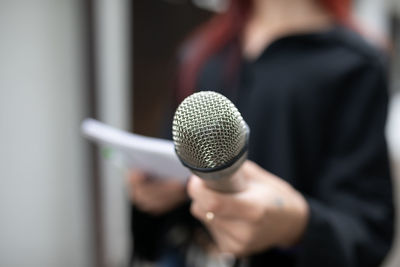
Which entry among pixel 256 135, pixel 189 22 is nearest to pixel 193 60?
pixel 256 135

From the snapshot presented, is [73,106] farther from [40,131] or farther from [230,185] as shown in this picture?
[230,185]

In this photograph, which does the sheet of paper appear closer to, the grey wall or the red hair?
the red hair

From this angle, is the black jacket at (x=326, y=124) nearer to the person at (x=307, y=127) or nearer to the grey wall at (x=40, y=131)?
the person at (x=307, y=127)

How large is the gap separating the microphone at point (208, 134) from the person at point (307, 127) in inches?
5.5

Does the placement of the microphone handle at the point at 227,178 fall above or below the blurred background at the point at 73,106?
above

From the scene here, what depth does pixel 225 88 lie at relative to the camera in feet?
1.95

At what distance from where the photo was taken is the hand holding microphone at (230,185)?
0.21 meters

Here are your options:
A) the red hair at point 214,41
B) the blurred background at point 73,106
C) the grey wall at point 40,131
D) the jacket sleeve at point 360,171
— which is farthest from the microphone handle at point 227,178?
the grey wall at point 40,131

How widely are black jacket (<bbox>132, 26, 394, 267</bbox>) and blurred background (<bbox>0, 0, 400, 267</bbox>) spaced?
0.43 m

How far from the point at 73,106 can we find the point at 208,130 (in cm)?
101

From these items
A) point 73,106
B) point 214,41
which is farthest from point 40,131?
point 214,41

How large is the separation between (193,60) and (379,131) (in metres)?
0.36

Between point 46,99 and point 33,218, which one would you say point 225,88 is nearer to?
point 46,99

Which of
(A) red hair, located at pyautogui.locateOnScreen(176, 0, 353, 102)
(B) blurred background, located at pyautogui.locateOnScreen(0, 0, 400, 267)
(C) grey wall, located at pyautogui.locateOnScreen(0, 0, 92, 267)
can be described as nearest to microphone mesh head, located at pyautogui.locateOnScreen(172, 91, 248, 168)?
(A) red hair, located at pyautogui.locateOnScreen(176, 0, 353, 102)
